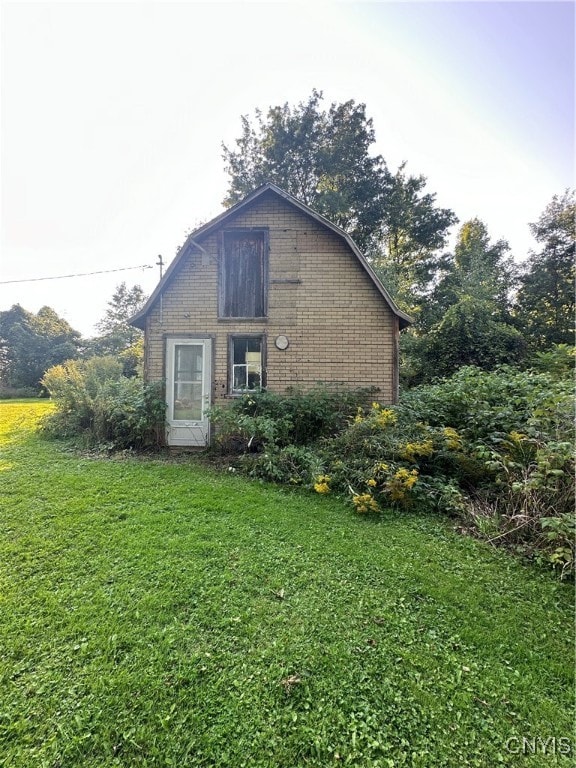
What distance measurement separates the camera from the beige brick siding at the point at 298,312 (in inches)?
292

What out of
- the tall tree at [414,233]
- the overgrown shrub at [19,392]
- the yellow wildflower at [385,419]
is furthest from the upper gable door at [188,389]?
the overgrown shrub at [19,392]

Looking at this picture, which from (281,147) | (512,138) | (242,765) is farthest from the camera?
(281,147)

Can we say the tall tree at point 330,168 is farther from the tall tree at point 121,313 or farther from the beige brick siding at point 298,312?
the tall tree at point 121,313

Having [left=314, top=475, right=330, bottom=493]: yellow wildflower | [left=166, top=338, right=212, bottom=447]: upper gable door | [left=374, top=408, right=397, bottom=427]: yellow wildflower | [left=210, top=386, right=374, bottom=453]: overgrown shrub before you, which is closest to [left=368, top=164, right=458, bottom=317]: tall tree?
[left=210, top=386, right=374, bottom=453]: overgrown shrub

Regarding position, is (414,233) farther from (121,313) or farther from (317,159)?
(121,313)

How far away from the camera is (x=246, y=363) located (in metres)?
7.62

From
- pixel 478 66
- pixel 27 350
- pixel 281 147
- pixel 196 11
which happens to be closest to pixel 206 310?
pixel 196 11

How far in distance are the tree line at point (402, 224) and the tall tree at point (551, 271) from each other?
0.05 meters

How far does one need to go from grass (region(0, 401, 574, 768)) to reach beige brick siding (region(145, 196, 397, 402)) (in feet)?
13.3

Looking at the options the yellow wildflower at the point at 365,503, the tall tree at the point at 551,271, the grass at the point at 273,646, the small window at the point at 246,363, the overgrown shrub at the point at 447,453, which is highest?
the tall tree at the point at 551,271

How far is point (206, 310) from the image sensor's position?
759cm

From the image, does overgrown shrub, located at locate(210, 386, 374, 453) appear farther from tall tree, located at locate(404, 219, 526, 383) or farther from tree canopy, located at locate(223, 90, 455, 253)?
tree canopy, located at locate(223, 90, 455, 253)

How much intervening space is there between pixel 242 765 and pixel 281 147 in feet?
77.6

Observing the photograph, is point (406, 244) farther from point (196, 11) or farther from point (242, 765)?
point (242, 765)
